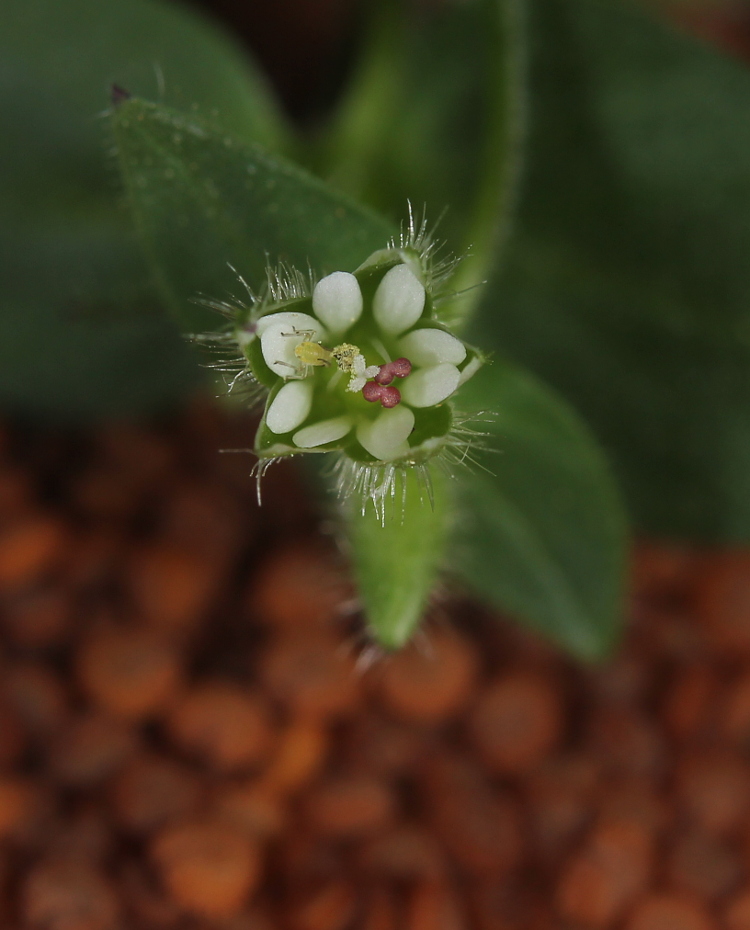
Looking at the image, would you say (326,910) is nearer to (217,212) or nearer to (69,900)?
(69,900)

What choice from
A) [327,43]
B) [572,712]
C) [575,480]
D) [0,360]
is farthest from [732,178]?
[0,360]

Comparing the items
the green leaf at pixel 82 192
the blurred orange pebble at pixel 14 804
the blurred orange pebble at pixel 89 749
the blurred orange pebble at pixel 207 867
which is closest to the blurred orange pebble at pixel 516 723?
the blurred orange pebble at pixel 207 867

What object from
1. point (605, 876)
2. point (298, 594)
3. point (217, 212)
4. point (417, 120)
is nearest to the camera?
point (217, 212)

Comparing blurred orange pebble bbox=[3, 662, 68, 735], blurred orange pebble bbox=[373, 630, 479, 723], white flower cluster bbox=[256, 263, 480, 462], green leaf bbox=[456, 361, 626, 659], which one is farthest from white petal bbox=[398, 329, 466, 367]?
blurred orange pebble bbox=[3, 662, 68, 735]

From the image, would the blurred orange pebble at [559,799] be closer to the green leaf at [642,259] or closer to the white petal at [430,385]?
the green leaf at [642,259]

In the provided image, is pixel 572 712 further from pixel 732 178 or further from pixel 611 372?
pixel 732 178

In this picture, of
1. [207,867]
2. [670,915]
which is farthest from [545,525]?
[207,867]
